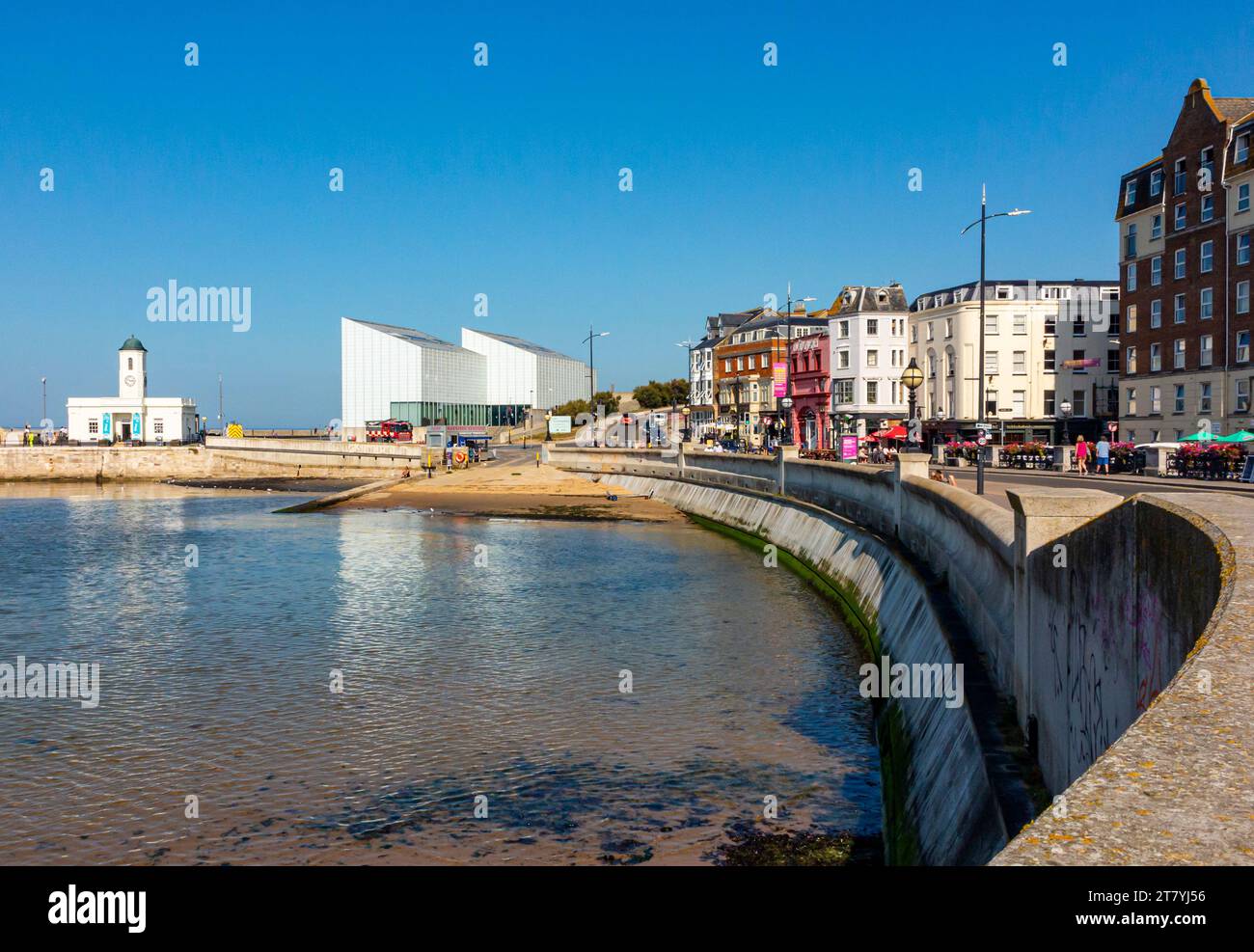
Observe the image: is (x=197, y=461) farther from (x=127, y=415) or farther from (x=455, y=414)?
(x=455, y=414)

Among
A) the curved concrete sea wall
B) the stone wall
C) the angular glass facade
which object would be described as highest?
the angular glass facade

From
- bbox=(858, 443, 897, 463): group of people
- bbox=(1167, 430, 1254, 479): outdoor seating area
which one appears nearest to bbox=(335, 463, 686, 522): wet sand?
bbox=(858, 443, 897, 463): group of people

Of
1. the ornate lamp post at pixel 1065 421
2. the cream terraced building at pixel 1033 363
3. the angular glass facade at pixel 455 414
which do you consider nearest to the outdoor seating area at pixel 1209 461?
the ornate lamp post at pixel 1065 421

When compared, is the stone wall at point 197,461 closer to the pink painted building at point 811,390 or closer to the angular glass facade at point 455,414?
the angular glass facade at point 455,414

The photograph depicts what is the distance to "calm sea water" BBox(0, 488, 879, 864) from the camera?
1294cm

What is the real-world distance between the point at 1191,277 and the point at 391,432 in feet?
299

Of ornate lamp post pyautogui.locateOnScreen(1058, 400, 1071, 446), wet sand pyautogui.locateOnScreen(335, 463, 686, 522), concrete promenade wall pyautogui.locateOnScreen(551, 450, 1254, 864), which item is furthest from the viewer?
ornate lamp post pyautogui.locateOnScreen(1058, 400, 1071, 446)

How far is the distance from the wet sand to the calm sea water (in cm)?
2319

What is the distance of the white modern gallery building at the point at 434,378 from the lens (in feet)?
474

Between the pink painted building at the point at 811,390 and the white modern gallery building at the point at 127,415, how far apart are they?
74305 mm

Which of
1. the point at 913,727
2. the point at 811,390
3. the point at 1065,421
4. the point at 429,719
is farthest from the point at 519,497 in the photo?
the point at 913,727

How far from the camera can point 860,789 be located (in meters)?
14.4

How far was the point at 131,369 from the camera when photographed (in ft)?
415

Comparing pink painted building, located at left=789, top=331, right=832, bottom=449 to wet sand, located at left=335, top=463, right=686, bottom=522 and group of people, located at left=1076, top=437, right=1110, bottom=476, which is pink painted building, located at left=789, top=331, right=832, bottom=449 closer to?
wet sand, located at left=335, top=463, right=686, bottom=522
